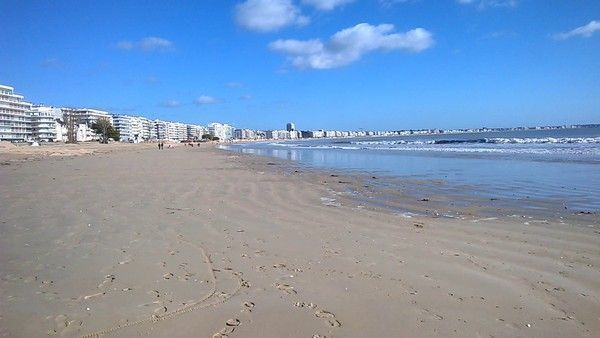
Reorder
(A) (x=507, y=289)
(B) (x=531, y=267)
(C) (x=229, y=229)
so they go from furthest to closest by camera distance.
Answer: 1. (C) (x=229, y=229)
2. (B) (x=531, y=267)
3. (A) (x=507, y=289)

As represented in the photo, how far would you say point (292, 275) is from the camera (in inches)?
166

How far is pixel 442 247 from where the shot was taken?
5.26m

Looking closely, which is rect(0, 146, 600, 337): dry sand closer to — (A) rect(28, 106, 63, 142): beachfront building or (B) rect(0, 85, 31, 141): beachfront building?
(B) rect(0, 85, 31, 141): beachfront building

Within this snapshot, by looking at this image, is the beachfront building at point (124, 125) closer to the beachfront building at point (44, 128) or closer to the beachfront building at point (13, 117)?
the beachfront building at point (44, 128)

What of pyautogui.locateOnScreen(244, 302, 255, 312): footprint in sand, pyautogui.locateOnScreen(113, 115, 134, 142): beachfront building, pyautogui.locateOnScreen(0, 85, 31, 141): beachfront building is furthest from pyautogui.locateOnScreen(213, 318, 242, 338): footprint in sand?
pyautogui.locateOnScreen(113, 115, 134, 142): beachfront building

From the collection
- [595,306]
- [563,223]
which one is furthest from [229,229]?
[563,223]

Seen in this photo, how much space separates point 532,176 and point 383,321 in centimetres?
1324

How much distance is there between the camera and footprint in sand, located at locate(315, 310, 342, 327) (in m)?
3.14

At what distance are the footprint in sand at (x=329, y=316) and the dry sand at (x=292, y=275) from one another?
2cm

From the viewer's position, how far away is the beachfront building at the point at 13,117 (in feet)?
296

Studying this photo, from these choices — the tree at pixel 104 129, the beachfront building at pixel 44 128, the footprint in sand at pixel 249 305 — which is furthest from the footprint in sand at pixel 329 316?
the beachfront building at pixel 44 128

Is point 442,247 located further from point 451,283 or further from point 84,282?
point 84,282

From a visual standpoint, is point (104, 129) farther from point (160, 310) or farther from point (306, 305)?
point (306, 305)

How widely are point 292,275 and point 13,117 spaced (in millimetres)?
118293
